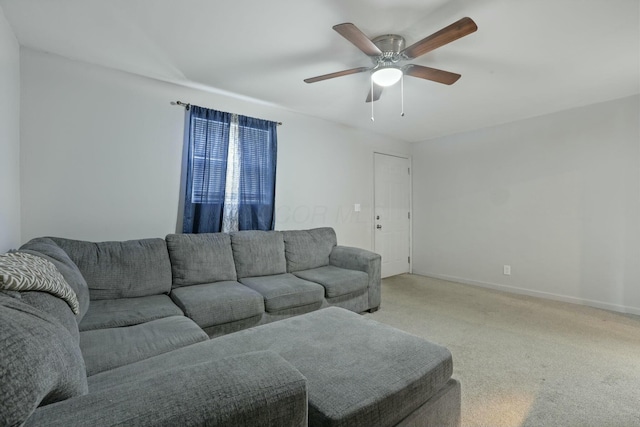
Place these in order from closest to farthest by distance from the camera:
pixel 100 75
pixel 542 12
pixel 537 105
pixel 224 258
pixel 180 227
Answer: pixel 542 12 → pixel 100 75 → pixel 224 258 → pixel 180 227 → pixel 537 105

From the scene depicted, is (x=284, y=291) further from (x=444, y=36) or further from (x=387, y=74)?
(x=444, y=36)

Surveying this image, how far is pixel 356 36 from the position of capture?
1704 mm

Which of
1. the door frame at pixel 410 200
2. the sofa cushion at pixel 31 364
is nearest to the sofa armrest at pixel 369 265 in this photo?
the door frame at pixel 410 200

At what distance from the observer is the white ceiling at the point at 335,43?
1.76 metres

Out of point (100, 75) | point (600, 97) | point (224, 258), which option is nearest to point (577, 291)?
point (600, 97)

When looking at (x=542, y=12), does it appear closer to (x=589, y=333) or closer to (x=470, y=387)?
(x=470, y=387)

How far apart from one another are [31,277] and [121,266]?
1.28 meters

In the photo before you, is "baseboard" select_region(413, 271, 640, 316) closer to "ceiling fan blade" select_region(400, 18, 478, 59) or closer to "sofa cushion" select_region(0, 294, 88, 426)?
"ceiling fan blade" select_region(400, 18, 478, 59)

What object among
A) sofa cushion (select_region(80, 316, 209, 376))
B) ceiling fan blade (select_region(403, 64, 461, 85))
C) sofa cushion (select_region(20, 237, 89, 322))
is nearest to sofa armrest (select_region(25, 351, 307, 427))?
sofa cushion (select_region(80, 316, 209, 376))

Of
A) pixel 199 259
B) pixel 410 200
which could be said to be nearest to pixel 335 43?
pixel 199 259

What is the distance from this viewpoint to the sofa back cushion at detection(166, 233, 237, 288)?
2.48 m

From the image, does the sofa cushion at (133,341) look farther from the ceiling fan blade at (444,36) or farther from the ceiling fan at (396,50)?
the ceiling fan blade at (444,36)

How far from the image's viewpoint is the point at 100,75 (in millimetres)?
2514

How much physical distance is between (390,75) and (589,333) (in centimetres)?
288
